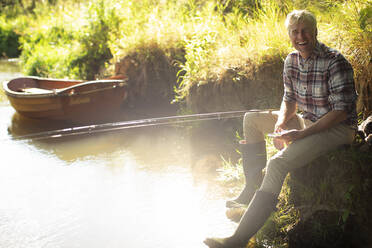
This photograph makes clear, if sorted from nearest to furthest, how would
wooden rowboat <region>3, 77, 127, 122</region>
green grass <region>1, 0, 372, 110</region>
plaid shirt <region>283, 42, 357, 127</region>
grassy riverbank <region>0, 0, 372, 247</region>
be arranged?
plaid shirt <region>283, 42, 357, 127</region>, grassy riverbank <region>0, 0, 372, 247</region>, green grass <region>1, 0, 372, 110</region>, wooden rowboat <region>3, 77, 127, 122</region>

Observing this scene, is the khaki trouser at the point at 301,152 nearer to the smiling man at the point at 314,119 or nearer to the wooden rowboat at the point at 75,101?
the smiling man at the point at 314,119

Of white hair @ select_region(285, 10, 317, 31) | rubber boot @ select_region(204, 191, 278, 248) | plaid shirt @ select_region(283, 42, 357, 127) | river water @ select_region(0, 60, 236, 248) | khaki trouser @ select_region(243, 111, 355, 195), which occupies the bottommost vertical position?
river water @ select_region(0, 60, 236, 248)

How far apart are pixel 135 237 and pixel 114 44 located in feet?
21.0

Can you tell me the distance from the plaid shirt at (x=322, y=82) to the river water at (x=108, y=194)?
1.18m

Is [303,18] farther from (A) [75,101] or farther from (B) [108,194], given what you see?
(A) [75,101]

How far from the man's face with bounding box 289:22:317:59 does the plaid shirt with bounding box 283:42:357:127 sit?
0.15 ft

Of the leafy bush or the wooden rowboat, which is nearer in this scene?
the wooden rowboat

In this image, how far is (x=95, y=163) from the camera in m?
5.27

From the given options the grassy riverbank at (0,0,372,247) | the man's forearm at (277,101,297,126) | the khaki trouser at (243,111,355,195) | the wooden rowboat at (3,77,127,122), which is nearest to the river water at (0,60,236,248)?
the grassy riverbank at (0,0,372,247)

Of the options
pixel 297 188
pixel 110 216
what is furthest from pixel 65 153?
pixel 297 188

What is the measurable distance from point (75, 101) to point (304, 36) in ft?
17.6

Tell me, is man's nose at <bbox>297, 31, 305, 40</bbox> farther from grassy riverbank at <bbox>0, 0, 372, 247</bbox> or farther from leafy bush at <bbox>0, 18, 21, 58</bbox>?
leafy bush at <bbox>0, 18, 21, 58</bbox>

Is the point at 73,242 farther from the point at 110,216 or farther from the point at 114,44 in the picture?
the point at 114,44

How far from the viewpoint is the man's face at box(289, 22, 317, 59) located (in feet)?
9.51
